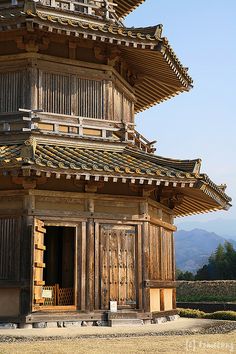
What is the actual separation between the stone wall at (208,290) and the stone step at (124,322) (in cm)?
2865

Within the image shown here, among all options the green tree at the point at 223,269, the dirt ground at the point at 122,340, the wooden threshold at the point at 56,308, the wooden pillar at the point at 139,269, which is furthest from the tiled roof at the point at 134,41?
the green tree at the point at 223,269

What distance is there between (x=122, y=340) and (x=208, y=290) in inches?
1374

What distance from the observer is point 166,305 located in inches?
683

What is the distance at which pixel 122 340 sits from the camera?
39.1 ft

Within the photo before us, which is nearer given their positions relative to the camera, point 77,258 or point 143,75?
point 77,258

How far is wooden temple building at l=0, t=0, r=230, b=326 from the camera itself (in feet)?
47.9

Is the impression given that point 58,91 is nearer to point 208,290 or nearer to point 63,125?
point 63,125

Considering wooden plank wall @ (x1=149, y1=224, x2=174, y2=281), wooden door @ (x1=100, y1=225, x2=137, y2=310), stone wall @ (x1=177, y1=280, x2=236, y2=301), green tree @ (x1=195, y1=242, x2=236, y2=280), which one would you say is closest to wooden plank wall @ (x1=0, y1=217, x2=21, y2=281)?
wooden door @ (x1=100, y1=225, x2=137, y2=310)

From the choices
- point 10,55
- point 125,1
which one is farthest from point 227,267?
point 10,55

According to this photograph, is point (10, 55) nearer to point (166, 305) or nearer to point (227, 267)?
point (166, 305)

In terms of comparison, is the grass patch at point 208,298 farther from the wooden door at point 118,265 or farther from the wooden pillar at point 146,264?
the wooden door at point 118,265

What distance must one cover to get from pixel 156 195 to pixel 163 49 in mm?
4542

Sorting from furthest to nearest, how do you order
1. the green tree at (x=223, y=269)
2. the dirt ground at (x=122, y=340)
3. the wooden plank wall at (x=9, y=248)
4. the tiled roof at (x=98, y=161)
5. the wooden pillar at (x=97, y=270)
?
the green tree at (x=223, y=269) → the wooden pillar at (x=97, y=270) → the wooden plank wall at (x=9, y=248) → the tiled roof at (x=98, y=161) → the dirt ground at (x=122, y=340)

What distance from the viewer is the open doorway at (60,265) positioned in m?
16.6
